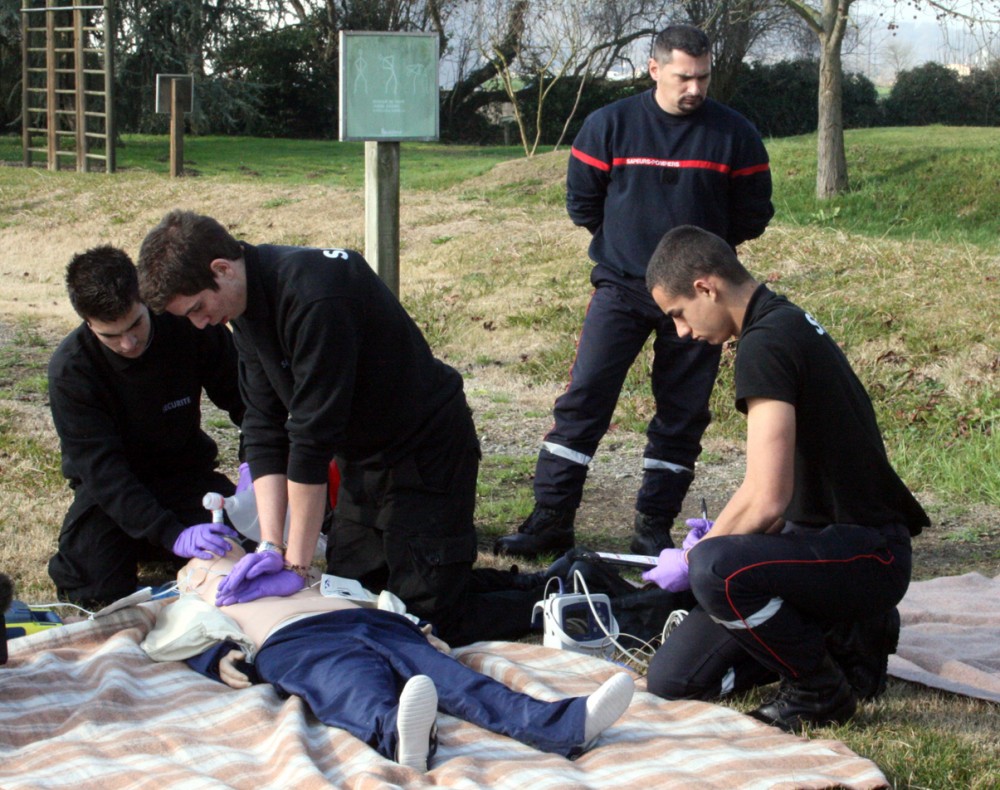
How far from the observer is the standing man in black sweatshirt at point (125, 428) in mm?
4125

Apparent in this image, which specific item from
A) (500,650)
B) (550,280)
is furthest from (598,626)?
(550,280)

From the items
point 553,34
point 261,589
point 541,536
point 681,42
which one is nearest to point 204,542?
point 261,589

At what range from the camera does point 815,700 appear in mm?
3256

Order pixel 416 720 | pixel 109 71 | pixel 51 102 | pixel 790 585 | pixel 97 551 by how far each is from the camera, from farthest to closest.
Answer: pixel 51 102, pixel 109 71, pixel 97 551, pixel 790 585, pixel 416 720

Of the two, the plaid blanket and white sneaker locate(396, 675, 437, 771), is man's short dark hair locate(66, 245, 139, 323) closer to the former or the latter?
the plaid blanket

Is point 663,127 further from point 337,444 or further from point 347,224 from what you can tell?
point 347,224

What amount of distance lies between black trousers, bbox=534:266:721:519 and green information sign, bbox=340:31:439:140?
174 cm

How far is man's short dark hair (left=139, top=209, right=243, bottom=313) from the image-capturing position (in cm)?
331

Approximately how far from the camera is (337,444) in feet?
12.2

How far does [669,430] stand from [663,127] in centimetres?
129

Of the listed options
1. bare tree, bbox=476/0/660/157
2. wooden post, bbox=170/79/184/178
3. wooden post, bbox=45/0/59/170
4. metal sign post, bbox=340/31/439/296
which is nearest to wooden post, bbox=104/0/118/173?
wooden post, bbox=170/79/184/178

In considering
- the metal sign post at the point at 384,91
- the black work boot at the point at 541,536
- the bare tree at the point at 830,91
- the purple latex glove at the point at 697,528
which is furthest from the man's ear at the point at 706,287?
the bare tree at the point at 830,91

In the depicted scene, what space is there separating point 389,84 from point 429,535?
3124 millimetres

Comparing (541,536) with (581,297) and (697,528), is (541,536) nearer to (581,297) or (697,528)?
(697,528)
